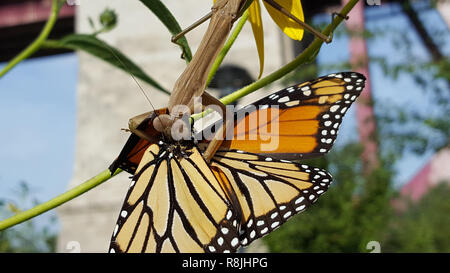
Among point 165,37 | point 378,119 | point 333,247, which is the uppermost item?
point 165,37

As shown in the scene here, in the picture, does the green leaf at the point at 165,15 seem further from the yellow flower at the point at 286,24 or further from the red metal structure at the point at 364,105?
the red metal structure at the point at 364,105

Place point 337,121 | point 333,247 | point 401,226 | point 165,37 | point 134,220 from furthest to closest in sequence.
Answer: point 165,37
point 401,226
point 333,247
point 337,121
point 134,220

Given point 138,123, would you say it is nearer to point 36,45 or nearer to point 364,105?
point 36,45

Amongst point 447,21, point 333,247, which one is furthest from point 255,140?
point 447,21

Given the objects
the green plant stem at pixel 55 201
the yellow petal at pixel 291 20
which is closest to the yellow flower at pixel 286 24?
the yellow petal at pixel 291 20

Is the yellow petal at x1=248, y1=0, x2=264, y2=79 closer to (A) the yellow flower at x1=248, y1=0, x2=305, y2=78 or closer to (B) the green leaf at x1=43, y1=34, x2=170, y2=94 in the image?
(A) the yellow flower at x1=248, y1=0, x2=305, y2=78

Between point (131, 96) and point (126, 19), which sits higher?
point (126, 19)

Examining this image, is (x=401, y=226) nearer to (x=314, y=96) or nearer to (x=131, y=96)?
(x=131, y=96)
